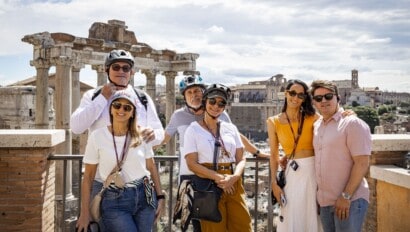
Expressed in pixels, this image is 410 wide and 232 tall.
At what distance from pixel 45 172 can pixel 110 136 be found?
155cm

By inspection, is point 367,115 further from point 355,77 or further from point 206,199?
point 206,199

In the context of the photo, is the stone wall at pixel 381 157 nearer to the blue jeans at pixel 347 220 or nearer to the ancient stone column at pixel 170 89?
the blue jeans at pixel 347 220

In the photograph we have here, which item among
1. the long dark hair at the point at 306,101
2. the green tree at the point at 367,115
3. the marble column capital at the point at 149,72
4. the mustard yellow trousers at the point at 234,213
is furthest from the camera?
the green tree at the point at 367,115

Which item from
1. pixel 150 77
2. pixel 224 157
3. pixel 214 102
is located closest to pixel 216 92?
pixel 214 102

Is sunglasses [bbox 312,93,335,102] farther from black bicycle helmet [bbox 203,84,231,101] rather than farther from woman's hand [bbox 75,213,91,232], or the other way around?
woman's hand [bbox 75,213,91,232]

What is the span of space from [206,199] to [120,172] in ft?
2.47

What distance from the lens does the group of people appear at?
3646mm

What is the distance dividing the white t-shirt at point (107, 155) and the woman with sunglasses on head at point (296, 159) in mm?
1320

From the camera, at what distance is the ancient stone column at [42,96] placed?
15680mm

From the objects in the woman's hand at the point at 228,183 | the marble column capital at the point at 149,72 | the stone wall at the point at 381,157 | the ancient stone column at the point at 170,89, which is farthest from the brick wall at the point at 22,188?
the ancient stone column at the point at 170,89

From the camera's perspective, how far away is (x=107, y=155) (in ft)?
11.9

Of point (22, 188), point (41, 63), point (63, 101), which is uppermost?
point (41, 63)

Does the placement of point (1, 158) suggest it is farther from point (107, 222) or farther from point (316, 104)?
point (316, 104)

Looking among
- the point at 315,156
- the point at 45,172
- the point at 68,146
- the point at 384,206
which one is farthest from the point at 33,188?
the point at 68,146
